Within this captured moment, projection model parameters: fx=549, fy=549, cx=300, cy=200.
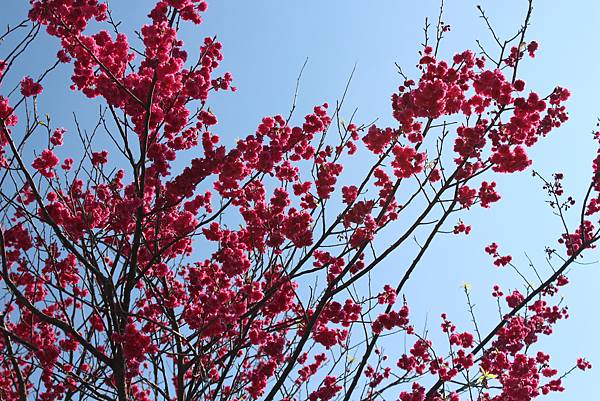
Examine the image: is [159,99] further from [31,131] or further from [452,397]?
[452,397]

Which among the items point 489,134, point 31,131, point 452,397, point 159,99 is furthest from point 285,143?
point 452,397

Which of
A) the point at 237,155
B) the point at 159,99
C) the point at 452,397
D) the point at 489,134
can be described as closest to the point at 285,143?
the point at 237,155

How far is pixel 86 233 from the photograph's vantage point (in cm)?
512

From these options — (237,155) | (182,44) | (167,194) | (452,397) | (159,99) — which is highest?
(182,44)

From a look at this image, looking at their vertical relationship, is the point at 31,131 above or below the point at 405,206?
above

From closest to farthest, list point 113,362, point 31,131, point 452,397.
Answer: point 113,362
point 31,131
point 452,397

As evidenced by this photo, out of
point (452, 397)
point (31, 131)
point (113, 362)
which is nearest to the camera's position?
point (113, 362)

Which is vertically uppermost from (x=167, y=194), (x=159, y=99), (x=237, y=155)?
(x=159, y=99)

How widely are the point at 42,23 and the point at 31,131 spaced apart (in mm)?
1012

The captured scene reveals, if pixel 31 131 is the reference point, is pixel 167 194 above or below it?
below

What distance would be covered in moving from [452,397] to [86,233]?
4.06m

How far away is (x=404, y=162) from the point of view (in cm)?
528

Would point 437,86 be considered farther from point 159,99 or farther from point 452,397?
point 452,397

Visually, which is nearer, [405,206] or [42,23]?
[42,23]
